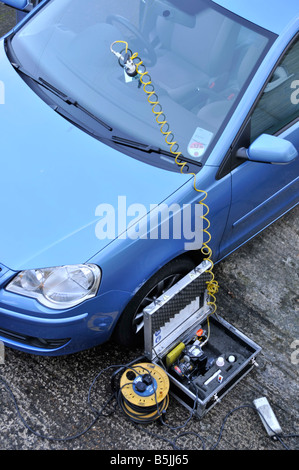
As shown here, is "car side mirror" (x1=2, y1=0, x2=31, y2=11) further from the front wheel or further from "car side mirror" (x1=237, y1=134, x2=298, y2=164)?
the front wheel

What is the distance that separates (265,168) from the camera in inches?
128

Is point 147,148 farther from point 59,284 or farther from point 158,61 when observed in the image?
point 59,284

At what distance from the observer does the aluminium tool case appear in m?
2.90

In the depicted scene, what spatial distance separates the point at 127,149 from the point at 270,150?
0.80 meters

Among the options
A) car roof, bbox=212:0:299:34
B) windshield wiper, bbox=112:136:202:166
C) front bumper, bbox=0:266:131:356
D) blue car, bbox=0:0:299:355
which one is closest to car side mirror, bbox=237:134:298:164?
blue car, bbox=0:0:299:355

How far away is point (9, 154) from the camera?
2.96 metres

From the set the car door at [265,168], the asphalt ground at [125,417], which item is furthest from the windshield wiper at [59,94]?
the asphalt ground at [125,417]

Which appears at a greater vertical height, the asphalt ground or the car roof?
the car roof

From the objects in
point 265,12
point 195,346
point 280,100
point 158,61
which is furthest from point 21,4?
point 195,346

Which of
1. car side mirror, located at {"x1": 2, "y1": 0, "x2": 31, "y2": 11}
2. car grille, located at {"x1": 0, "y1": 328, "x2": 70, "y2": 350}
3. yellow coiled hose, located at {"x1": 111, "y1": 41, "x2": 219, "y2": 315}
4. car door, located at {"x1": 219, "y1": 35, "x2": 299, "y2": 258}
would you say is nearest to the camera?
car grille, located at {"x1": 0, "y1": 328, "x2": 70, "y2": 350}

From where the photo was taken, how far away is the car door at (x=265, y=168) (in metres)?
3.03

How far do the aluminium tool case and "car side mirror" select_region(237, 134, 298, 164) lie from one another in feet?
2.25
